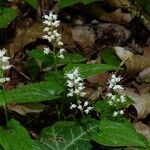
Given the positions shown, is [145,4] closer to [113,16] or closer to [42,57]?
[113,16]

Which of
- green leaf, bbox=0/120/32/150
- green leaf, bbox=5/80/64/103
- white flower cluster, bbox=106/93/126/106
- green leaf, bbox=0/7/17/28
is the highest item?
green leaf, bbox=0/7/17/28

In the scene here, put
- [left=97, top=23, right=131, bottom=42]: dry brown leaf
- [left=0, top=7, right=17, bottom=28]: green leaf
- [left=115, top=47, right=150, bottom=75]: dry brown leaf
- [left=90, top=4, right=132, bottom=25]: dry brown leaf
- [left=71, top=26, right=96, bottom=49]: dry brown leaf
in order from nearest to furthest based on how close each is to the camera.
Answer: [left=0, top=7, right=17, bottom=28]: green leaf
[left=115, top=47, right=150, bottom=75]: dry brown leaf
[left=71, top=26, right=96, bottom=49]: dry brown leaf
[left=97, top=23, right=131, bottom=42]: dry brown leaf
[left=90, top=4, right=132, bottom=25]: dry brown leaf

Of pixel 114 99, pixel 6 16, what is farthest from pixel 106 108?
pixel 6 16

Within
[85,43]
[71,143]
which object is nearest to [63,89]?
[71,143]

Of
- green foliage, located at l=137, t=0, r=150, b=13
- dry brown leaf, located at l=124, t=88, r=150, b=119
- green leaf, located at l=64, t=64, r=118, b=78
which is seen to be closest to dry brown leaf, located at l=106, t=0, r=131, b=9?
green foliage, located at l=137, t=0, r=150, b=13

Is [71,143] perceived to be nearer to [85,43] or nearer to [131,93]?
[131,93]

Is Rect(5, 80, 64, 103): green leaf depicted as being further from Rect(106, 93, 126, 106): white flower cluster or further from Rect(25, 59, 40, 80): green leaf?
Rect(25, 59, 40, 80): green leaf
